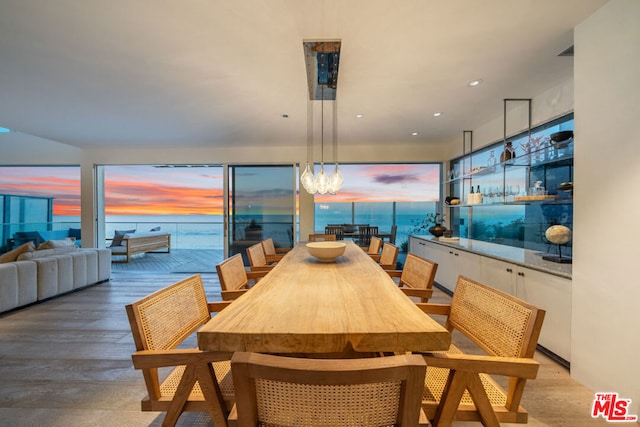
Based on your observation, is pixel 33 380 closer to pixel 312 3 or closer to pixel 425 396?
pixel 425 396

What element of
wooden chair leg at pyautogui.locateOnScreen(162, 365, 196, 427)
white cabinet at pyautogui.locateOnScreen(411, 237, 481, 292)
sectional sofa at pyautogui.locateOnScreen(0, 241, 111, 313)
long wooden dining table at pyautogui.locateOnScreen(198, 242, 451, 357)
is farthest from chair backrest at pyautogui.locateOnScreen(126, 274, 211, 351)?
sectional sofa at pyautogui.locateOnScreen(0, 241, 111, 313)

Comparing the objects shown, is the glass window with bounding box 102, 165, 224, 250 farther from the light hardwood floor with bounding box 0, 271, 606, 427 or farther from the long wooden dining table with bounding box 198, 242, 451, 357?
the long wooden dining table with bounding box 198, 242, 451, 357

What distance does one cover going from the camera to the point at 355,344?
89 cm

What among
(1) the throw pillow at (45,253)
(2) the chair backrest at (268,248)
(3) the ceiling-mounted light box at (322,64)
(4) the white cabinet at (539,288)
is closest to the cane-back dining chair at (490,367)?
(4) the white cabinet at (539,288)

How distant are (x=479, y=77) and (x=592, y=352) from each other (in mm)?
2380

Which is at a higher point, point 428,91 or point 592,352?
point 428,91

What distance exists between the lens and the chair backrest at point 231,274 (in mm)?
1681

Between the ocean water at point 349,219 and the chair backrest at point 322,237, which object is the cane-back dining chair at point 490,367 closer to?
the chair backrest at point 322,237

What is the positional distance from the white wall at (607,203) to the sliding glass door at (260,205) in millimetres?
4107

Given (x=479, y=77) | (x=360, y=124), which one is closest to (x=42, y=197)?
(x=360, y=124)

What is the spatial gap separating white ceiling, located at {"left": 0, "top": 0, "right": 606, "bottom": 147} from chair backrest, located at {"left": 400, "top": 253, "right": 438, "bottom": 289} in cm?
166

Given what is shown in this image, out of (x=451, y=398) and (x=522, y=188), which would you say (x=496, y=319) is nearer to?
(x=451, y=398)

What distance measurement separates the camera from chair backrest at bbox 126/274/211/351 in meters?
1.01

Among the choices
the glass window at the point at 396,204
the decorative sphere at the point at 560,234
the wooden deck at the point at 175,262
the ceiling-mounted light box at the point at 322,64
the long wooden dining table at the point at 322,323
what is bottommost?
the wooden deck at the point at 175,262
